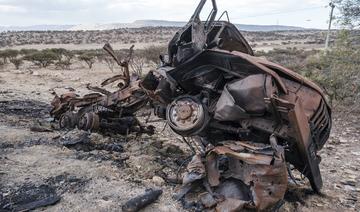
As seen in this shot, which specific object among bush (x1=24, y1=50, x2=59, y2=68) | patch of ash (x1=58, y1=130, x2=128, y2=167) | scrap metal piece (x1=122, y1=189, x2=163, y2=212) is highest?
scrap metal piece (x1=122, y1=189, x2=163, y2=212)

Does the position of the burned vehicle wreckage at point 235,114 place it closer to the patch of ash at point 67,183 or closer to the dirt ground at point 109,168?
the dirt ground at point 109,168

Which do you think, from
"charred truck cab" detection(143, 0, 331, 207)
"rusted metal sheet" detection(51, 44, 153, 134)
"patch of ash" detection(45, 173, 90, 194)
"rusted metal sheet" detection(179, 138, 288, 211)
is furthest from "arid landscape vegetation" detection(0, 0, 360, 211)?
"charred truck cab" detection(143, 0, 331, 207)

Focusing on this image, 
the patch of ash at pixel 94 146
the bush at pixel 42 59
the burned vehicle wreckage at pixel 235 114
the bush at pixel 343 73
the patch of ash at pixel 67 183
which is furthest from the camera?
the bush at pixel 42 59

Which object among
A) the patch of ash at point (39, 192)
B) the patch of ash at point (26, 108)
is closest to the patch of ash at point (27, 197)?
the patch of ash at point (39, 192)

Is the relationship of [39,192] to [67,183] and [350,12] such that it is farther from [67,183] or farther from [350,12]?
[350,12]

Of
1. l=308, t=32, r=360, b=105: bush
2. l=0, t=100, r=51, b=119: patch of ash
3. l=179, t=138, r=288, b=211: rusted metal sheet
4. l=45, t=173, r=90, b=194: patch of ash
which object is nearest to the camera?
l=179, t=138, r=288, b=211: rusted metal sheet

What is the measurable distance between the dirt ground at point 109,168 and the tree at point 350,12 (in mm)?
3427

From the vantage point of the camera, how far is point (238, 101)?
4828mm

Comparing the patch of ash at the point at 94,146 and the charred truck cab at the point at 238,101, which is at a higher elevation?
the charred truck cab at the point at 238,101

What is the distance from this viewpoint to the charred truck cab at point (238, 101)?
4.72 m

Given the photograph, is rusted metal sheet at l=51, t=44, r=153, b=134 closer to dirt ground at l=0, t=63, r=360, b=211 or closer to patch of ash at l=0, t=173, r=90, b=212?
dirt ground at l=0, t=63, r=360, b=211

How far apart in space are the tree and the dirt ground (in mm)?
3427

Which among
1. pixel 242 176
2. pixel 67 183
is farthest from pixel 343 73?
pixel 67 183

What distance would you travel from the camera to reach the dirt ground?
4.68 meters
